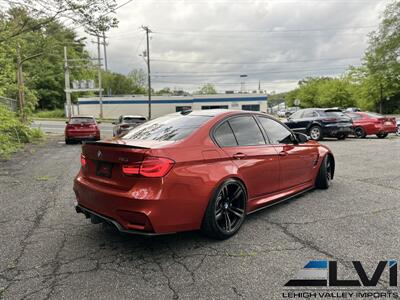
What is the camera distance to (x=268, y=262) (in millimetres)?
2988

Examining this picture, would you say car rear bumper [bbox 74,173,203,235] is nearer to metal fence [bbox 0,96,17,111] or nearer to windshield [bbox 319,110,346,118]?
windshield [bbox 319,110,346,118]

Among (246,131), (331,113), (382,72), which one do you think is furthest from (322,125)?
(382,72)

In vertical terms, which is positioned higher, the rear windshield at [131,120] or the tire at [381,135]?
the rear windshield at [131,120]

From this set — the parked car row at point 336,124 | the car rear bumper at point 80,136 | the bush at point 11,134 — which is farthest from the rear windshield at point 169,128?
the car rear bumper at point 80,136

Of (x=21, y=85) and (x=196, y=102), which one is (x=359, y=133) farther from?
(x=196, y=102)

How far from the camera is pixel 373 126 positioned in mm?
15867

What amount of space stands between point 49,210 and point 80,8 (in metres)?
9.15

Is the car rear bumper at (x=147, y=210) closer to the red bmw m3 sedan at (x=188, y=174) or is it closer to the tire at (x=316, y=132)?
the red bmw m3 sedan at (x=188, y=174)

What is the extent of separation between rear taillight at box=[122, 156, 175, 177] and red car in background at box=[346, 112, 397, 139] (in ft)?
52.3

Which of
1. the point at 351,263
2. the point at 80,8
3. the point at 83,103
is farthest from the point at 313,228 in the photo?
the point at 83,103

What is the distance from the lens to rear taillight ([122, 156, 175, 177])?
293 cm

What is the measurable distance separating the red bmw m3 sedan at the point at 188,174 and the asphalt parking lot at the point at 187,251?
1.09 feet

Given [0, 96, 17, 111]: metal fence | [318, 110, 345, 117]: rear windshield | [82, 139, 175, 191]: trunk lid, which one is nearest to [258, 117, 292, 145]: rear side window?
[82, 139, 175, 191]: trunk lid

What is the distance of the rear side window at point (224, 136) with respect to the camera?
365 centimetres
